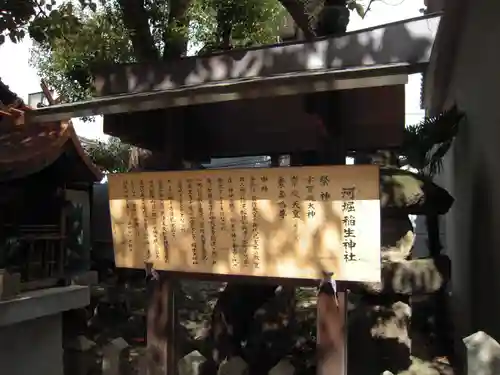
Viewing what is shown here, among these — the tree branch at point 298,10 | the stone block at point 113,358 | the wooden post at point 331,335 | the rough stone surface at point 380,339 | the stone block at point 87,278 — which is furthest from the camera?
the stone block at point 87,278

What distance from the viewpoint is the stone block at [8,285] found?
427cm

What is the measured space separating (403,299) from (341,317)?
2.82m

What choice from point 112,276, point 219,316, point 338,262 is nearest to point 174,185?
point 338,262

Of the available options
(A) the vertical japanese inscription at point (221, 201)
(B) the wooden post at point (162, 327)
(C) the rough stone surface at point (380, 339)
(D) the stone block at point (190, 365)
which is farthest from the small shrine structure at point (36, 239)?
(C) the rough stone surface at point (380, 339)

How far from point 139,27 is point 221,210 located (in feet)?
16.3

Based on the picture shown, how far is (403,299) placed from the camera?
603 centimetres

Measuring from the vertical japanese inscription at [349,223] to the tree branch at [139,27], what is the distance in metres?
5.22

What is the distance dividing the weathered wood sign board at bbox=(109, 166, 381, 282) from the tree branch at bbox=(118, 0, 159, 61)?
13.6 feet

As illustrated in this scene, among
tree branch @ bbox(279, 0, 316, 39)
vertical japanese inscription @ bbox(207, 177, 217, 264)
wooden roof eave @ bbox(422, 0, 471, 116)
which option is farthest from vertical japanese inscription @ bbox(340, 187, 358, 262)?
tree branch @ bbox(279, 0, 316, 39)

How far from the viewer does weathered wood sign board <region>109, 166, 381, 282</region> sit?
11.0ft

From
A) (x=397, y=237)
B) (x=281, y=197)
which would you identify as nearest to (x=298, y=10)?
(x=397, y=237)

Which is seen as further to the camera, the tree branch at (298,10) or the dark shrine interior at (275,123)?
the tree branch at (298,10)

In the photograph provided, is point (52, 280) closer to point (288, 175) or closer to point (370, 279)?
point (288, 175)

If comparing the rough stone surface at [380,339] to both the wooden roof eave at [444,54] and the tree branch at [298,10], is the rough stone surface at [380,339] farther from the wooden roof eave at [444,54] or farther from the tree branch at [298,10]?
the tree branch at [298,10]
